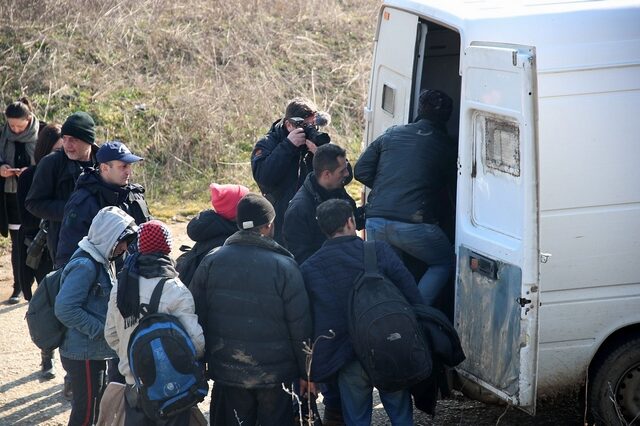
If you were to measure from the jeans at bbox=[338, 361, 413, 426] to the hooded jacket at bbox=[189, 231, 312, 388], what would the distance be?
1.10 feet

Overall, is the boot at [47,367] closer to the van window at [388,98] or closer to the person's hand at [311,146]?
the person's hand at [311,146]

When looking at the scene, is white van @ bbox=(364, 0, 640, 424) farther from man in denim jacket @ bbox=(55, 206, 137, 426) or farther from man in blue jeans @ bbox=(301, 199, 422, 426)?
man in denim jacket @ bbox=(55, 206, 137, 426)

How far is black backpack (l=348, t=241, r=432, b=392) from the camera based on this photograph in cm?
497

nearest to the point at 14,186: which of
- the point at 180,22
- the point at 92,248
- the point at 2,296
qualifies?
the point at 2,296

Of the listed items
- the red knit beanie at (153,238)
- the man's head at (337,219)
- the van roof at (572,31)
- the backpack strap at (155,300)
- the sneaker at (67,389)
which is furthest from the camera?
the sneaker at (67,389)

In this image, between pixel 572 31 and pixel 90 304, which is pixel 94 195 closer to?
pixel 90 304

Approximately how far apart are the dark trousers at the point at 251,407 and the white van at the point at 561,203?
40.6 inches

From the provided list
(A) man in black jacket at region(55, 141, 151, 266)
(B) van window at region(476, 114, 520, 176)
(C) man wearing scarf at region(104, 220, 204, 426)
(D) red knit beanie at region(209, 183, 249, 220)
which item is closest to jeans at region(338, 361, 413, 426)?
(C) man wearing scarf at region(104, 220, 204, 426)

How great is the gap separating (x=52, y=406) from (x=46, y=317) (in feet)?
4.44

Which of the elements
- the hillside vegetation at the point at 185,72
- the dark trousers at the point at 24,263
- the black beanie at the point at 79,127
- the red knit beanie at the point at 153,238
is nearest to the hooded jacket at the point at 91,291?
the red knit beanie at the point at 153,238

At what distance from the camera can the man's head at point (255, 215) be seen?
5176 millimetres

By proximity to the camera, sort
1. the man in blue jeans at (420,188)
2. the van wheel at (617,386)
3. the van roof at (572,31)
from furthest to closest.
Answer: the man in blue jeans at (420,188)
the van wheel at (617,386)
the van roof at (572,31)

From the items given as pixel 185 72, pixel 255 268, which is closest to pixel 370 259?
pixel 255 268

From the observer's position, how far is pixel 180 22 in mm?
14422
